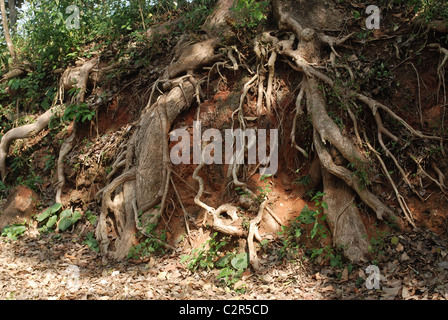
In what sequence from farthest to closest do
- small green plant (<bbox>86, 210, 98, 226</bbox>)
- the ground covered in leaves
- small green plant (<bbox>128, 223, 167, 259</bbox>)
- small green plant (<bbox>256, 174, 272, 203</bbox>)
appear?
small green plant (<bbox>86, 210, 98, 226</bbox>)
small green plant (<bbox>128, 223, 167, 259</bbox>)
small green plant (<bbox>256, 174, 272, 203</bbox>)
the ground covered in leaves

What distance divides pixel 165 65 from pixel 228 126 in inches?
84.3

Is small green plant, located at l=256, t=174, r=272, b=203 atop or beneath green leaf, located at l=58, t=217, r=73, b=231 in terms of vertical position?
atop

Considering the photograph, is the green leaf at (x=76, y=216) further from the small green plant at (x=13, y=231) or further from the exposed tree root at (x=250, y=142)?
the small green plant at (x=13, y=231)

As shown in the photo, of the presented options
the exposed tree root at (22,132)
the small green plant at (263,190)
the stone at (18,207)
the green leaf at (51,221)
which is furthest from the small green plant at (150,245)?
the exposed tree root at (22,132)

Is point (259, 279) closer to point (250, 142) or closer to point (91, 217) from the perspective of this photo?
point (250, 142)

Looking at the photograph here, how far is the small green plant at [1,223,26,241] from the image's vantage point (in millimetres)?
5983

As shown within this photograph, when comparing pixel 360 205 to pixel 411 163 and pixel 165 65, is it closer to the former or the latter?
pixel 411 163

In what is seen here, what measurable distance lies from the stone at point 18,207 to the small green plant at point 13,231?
0.46 ft

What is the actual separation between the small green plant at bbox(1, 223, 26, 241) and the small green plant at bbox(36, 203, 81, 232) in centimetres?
28

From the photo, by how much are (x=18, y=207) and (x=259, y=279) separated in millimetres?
4372

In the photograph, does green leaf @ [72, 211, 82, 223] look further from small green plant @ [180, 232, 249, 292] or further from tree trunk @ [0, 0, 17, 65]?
tree trunk @ [0, 0, 17, 65]

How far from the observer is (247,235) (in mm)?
4668

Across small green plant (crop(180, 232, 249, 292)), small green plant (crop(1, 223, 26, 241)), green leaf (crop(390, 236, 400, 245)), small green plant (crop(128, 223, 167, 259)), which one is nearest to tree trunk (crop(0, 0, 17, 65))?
small green plant (crop(1, 223, 26, 241))

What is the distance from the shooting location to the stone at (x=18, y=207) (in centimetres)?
628
